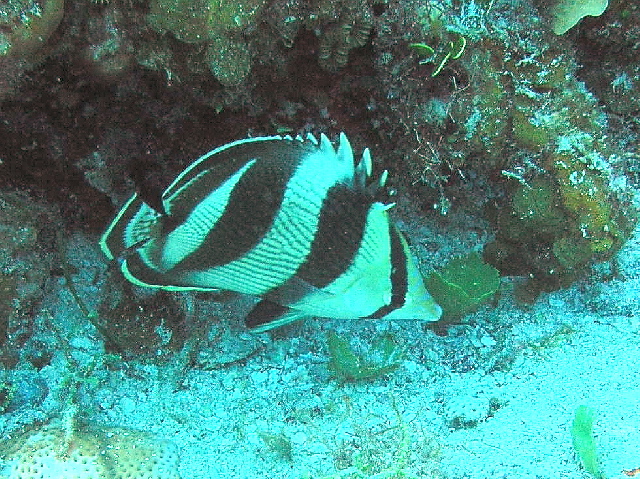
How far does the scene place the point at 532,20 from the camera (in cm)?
246

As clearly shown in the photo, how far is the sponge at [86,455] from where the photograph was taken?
206cm

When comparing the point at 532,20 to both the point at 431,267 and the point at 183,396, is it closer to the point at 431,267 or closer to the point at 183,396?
the point at 431,267

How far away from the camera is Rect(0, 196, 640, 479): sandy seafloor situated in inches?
84.2

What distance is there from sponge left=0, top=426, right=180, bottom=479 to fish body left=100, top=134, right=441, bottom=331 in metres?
0.64

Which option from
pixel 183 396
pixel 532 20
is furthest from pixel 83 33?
pixel 532 20

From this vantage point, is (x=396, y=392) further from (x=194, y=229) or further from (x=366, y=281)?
(x=194, y=229)

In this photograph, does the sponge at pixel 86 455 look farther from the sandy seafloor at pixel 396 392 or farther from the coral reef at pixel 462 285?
the coral reef at pixel 462 285

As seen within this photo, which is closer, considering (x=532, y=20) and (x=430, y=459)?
(x=430, y=459)

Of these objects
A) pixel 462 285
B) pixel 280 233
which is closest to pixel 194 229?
pixel 280 233

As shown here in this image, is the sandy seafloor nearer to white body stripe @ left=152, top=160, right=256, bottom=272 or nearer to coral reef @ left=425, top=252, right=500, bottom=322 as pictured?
coral reef @ left=425, top=252, right=500, bottom=322

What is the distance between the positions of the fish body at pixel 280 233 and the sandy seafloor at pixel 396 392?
53cm

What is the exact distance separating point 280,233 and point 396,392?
1.00 metres

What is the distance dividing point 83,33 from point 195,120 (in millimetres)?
689

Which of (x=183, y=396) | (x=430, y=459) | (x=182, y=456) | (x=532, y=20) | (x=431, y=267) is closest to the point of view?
(x=430, y=459)
